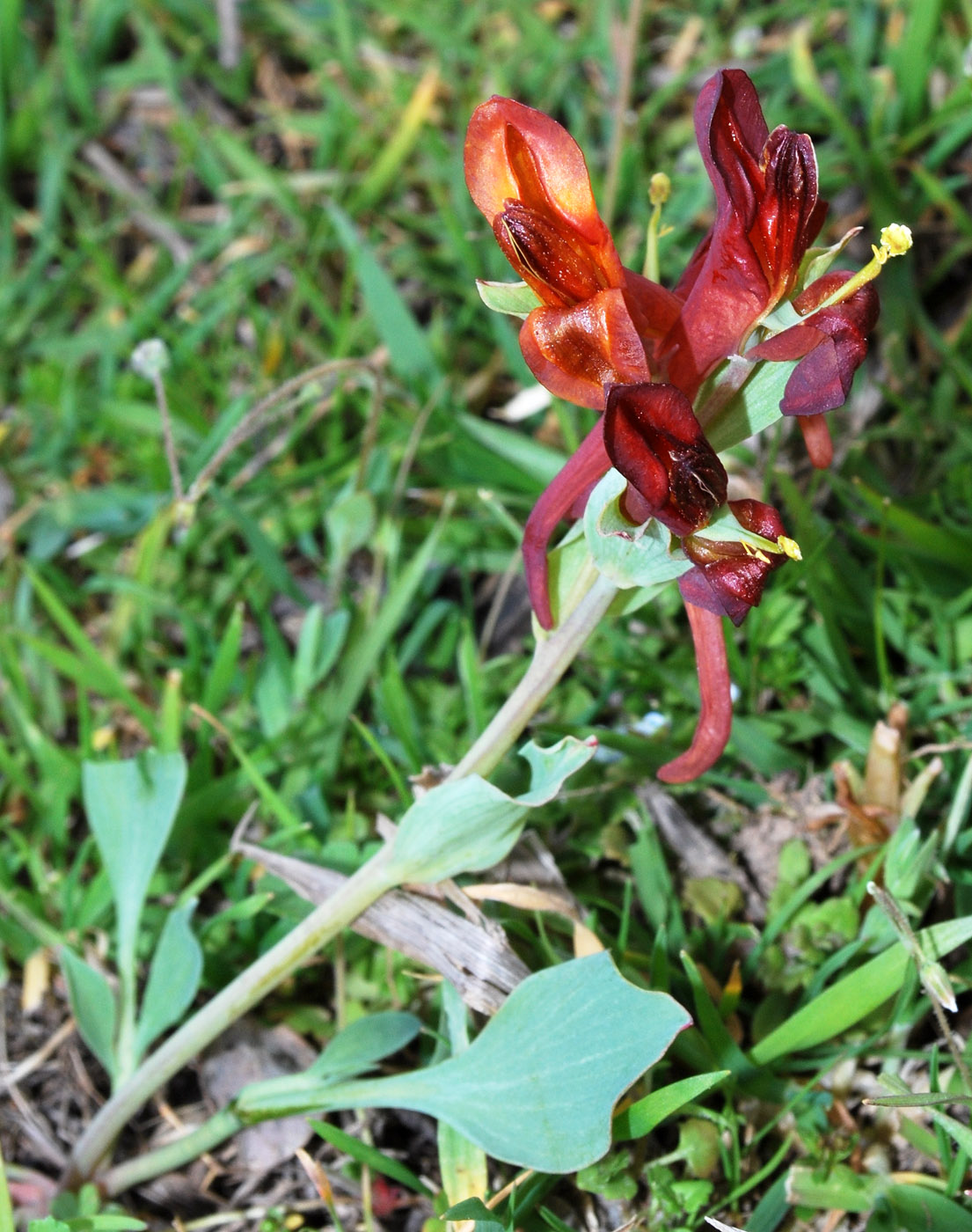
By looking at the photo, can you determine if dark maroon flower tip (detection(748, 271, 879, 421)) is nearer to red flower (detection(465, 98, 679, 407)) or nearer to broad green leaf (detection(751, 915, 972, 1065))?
red flower (detection(465, 98, 679, 407))

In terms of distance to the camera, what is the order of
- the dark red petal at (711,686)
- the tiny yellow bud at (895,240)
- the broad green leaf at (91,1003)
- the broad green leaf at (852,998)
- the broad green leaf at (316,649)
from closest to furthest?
the tiny yellow bud at (895,240) → the dark red petal at (711,686) → the broad green leaf at (852,998) → the broad green leaf at (91,1003) → the broad green leaf at (316,649)

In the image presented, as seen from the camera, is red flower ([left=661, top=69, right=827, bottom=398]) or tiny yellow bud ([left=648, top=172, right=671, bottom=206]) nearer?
red flower ([left=661, top=69, right=827, bottom=398])

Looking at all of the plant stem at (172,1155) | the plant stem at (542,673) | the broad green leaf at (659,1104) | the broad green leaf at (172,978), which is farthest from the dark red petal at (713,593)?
the plant stem at (172,1155)

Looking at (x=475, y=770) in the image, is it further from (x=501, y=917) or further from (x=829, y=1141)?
(x=829, y=1141)

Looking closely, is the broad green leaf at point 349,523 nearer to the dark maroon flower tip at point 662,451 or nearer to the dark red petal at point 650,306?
the dark red petal at point 650,306

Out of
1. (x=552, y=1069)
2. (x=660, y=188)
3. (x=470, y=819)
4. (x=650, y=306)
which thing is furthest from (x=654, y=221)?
(x=552, y=1069)

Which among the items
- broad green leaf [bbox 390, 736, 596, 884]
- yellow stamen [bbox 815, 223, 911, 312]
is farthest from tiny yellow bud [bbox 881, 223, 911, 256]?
broad green leaf [bbox 390, 736, 596, 884]

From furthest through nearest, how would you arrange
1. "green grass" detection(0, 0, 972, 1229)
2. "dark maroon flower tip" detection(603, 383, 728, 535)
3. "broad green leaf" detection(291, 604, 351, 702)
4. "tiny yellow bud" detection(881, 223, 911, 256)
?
1. "broad green leaf" detection(291, 604, 351, 702)
2. "green grass" detection(0, 0, 972, 1229)
3. "tiny yellow bud" detection(881, 223, 911, 256)
4. "dark maroon flower tip" detection(603, 383, 728, 535)

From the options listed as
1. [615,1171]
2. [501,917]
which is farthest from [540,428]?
[615,1171]
